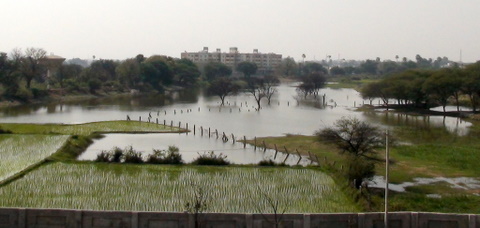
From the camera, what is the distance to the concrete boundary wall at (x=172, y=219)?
18406 millimetres

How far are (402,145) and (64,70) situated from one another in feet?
254

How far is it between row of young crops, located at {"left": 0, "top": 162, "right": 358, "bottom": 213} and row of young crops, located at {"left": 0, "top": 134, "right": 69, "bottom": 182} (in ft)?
6.70

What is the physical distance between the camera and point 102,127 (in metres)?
48.8

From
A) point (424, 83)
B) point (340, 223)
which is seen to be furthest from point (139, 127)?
point (424, 83)

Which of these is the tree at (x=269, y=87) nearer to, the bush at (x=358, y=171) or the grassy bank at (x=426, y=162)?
the grassy bank at (x=426, y=162)

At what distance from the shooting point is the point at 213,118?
Result: 60.9 m

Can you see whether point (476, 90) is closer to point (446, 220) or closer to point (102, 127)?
point (102, 127)

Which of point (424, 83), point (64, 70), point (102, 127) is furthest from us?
point (64, 70)

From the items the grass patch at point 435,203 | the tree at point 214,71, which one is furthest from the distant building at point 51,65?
the grass patch at point 435,203

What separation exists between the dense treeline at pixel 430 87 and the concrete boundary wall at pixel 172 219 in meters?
52.8

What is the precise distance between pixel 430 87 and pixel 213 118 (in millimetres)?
27636

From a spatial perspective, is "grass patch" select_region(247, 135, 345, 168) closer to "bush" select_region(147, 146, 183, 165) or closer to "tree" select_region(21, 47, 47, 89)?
"bush" select_region(147, 146, 183, 165)

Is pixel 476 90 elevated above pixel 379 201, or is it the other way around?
pixel 476 90

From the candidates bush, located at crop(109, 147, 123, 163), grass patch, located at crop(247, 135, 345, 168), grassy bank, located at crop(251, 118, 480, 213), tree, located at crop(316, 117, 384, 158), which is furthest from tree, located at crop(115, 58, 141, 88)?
tree, located at crop(316, 117, 384, 158)
